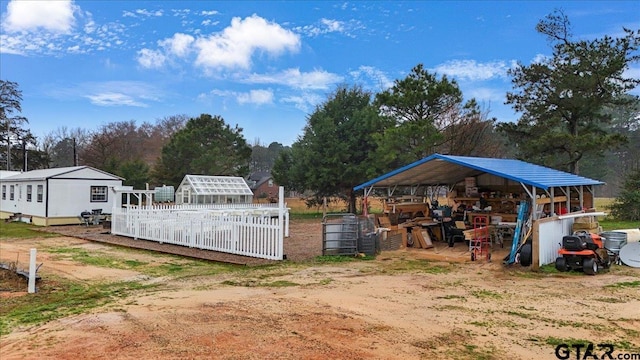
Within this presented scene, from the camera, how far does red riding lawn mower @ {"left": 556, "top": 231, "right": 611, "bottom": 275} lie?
8898 millimetres

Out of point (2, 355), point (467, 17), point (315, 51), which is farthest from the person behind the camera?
point (315, 51)

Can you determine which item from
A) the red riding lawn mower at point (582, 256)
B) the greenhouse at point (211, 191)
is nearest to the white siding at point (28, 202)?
the greenhouse at point (211, 191)

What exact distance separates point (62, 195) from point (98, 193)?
1834mm

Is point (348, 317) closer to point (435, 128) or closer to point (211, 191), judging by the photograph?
point (435, 128)

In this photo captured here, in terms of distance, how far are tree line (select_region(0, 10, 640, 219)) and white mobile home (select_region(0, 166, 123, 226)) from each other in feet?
27.8

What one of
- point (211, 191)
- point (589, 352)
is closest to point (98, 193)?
point (211, 191)

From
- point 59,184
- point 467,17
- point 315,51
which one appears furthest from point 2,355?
point 315,51

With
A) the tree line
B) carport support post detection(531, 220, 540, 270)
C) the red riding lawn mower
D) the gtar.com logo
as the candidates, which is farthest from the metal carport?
the gtar.com logo

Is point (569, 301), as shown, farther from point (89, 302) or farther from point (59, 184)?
point (59, 184)

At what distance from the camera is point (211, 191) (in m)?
24.2

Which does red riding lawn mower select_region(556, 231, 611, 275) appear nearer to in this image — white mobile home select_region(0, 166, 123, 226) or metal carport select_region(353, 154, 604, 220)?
metal carport select_region(353, 154, 604, 220)

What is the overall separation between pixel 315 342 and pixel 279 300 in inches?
80.3

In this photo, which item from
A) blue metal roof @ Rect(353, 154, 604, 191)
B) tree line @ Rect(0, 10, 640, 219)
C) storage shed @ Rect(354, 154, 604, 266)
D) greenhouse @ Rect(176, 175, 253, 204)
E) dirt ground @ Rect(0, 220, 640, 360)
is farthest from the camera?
greenhouse @ Rect(176, 175, 253, 204)

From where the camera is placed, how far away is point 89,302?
6.53 meters
